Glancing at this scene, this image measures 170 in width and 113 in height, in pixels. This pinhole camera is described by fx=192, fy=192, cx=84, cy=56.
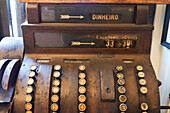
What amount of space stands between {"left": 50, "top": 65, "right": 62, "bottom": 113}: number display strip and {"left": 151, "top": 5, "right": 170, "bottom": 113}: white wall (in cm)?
121

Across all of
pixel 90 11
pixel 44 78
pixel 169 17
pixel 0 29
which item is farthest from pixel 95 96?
pixel 0 29

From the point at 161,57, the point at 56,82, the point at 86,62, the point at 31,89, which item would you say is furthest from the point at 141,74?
the point at 161,57

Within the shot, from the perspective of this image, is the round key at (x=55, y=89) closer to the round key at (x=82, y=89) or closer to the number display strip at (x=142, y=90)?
the round key at (x=82, y=89)

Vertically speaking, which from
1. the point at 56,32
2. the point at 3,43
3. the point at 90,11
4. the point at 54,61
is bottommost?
the point at 54,61

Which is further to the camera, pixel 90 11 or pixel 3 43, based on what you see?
pixel 3 43

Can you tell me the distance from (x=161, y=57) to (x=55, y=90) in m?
1.37

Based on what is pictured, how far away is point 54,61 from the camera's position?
150cm

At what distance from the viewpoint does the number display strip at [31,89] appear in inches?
51.6

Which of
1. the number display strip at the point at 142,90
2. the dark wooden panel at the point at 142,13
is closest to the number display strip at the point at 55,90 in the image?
the number display strip at the point at 142,90

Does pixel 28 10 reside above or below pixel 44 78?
above

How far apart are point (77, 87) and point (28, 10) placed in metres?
0.68

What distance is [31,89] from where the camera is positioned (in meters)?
1.34

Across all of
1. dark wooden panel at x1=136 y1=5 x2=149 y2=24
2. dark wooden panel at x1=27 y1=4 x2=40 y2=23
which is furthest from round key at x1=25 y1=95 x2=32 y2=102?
dark wooden panel at x1=136 y1=5 x2=149 y2=24

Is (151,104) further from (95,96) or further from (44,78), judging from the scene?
(44,78)
